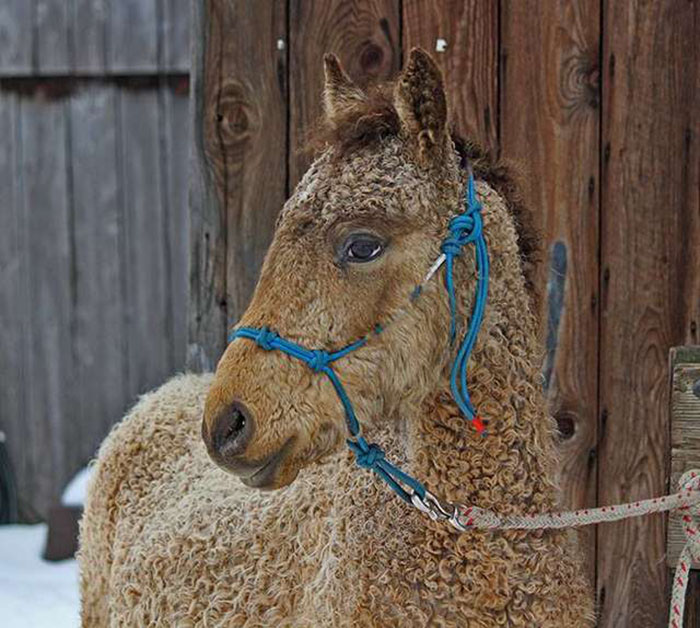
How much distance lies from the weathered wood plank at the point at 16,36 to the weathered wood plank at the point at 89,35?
0.27 m

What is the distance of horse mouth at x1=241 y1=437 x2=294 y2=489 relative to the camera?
2.15 m

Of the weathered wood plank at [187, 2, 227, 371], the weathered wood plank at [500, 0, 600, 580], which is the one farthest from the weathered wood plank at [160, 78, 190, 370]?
the weathered wood plank at [500, 0, 600, 580]

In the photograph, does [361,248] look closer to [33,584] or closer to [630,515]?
[630,515]

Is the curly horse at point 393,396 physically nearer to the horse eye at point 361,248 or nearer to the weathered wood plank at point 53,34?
the horse eye at point 361,248

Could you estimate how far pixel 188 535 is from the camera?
2.87 meters

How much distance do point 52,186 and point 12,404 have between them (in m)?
1.32

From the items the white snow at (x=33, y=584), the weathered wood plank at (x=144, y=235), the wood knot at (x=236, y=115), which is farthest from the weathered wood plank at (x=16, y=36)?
the wood knot at (x=236, y=115)

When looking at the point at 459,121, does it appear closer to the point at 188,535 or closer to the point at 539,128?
the point at 539,128

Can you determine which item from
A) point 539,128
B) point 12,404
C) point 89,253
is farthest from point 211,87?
point 12,404

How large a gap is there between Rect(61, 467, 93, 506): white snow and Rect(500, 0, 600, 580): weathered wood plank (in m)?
3.28

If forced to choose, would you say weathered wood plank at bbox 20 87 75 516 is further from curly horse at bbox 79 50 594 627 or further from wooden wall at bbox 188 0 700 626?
curly horse at bbox 79 50 594 627

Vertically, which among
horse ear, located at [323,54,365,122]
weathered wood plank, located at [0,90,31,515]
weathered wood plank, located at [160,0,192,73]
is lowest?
weathered wood plank, located at [0,90,31,515]

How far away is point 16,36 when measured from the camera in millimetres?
6102

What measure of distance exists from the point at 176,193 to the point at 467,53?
9.91 ft
